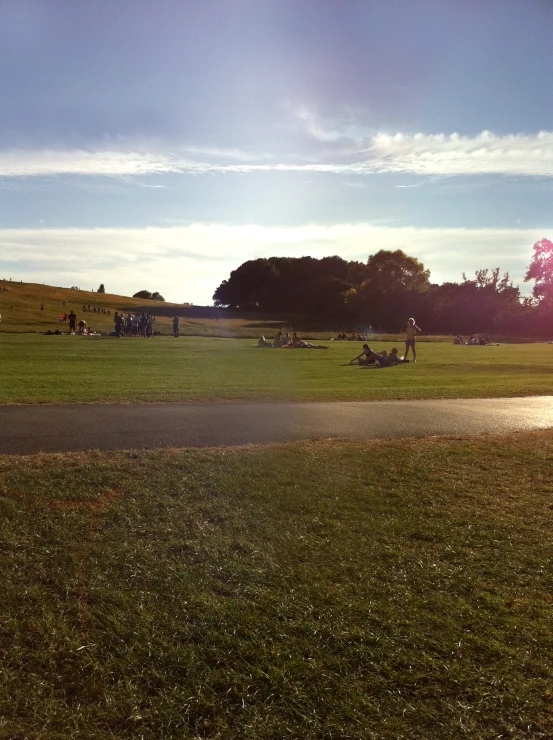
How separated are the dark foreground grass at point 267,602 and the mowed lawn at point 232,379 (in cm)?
662

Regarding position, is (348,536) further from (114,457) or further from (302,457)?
(114,457)

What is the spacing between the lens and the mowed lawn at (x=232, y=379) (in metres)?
13.5

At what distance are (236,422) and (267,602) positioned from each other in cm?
598

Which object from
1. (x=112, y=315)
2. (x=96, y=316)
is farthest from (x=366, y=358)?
(x=112, y=315)

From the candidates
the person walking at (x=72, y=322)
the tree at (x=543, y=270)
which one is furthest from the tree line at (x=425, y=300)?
the person walking at (x=72, y=322)

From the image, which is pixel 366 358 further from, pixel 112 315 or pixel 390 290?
pixel 112 315

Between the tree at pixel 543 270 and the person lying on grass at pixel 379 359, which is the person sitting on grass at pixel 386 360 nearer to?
the person lying on grass at pixel 379 359

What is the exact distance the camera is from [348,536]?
545 centimetres

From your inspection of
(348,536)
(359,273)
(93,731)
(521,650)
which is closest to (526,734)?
(521,650)

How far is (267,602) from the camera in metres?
4.30

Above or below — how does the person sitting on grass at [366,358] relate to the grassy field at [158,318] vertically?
below

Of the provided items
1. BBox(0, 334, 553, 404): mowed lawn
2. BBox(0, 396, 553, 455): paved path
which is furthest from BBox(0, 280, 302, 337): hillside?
BBox(0, 396, 553, 455): paved path

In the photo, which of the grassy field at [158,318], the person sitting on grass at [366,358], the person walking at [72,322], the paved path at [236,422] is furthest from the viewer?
the grassy field at [158,318]

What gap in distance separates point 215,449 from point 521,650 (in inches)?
185
